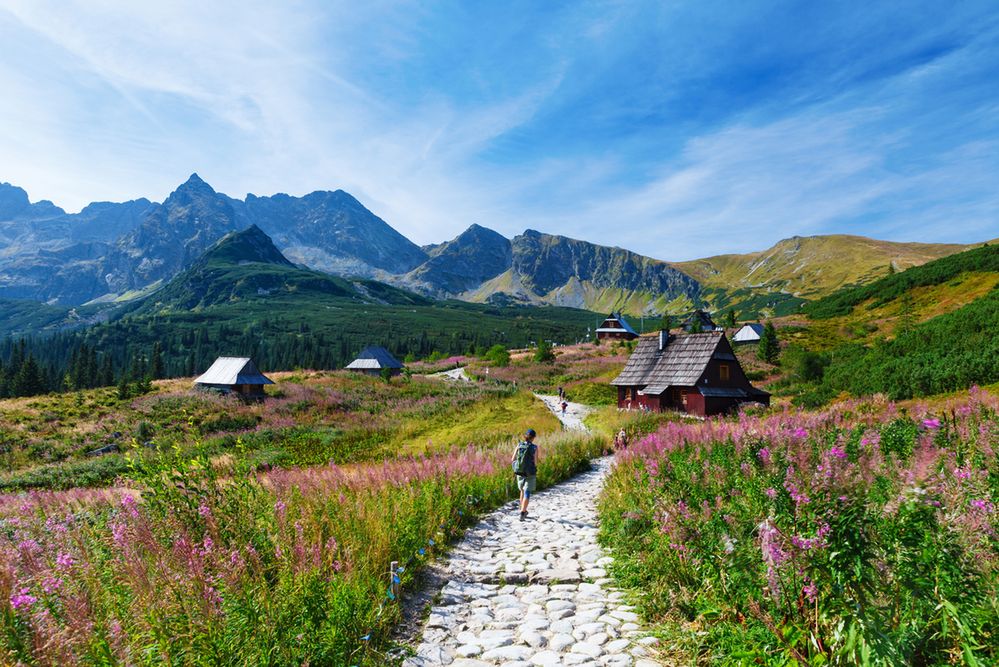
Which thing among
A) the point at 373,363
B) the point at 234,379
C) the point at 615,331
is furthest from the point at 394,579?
the point at 615,331

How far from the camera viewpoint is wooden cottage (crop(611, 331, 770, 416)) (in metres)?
33.6

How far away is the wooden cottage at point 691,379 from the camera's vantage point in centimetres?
3356

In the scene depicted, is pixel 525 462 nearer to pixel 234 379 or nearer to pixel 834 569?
pixel 834 569

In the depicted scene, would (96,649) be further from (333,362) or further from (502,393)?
(333,362)

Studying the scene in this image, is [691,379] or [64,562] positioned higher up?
[64,562]

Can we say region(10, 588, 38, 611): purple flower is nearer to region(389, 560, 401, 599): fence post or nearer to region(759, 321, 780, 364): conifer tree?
region(389, 560, 401, 599): fence post

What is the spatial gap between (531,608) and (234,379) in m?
50.7

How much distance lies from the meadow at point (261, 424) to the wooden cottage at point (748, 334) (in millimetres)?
47364

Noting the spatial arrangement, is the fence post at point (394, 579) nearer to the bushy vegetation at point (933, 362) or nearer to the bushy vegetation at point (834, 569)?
the bushy vegetation at point (834, 569)

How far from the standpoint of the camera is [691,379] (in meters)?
33.8

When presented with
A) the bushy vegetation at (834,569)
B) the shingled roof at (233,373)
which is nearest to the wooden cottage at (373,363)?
the shingled roof at (233,373)

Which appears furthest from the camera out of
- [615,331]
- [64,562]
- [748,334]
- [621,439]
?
[615,331]

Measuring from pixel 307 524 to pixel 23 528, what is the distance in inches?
179

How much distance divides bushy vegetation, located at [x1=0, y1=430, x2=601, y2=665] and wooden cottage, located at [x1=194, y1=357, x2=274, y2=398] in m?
45.0
